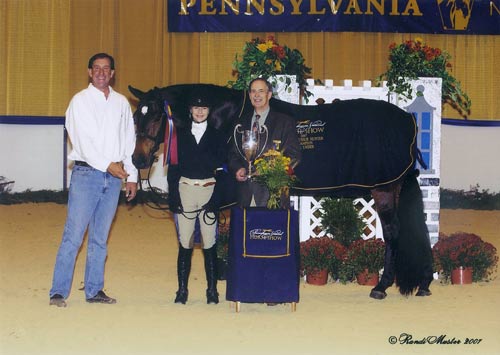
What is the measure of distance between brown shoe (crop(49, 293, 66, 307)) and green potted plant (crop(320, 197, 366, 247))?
241cm

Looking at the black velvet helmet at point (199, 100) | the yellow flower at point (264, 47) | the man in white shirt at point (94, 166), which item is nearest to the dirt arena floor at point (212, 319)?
the man in white shirt at point (94, 166)

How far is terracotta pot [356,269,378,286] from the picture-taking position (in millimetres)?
6891

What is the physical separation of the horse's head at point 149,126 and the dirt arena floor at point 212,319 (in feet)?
3.42

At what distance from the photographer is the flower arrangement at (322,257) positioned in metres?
6.88

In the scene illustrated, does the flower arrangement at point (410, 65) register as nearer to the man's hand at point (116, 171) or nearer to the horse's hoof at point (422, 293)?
the horse's hoof at point (422, 293)

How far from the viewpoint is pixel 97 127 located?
226 inches

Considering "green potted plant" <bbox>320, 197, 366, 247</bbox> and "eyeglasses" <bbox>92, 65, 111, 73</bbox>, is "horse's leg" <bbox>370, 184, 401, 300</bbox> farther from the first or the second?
"eyeglasses" <bbox>92, 65, 111, 73</bbox>

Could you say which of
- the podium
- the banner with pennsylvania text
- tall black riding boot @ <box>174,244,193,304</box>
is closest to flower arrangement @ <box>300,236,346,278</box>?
the podium

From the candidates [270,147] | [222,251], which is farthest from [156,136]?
[222,251]

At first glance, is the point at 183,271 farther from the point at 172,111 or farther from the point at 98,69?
the point at 98,69

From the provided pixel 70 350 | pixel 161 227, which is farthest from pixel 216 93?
pixel 161 227

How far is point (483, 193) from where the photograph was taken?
1223cm

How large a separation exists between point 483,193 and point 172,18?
5.02 metres

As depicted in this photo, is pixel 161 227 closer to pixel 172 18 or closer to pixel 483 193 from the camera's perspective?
pixel 172 18
